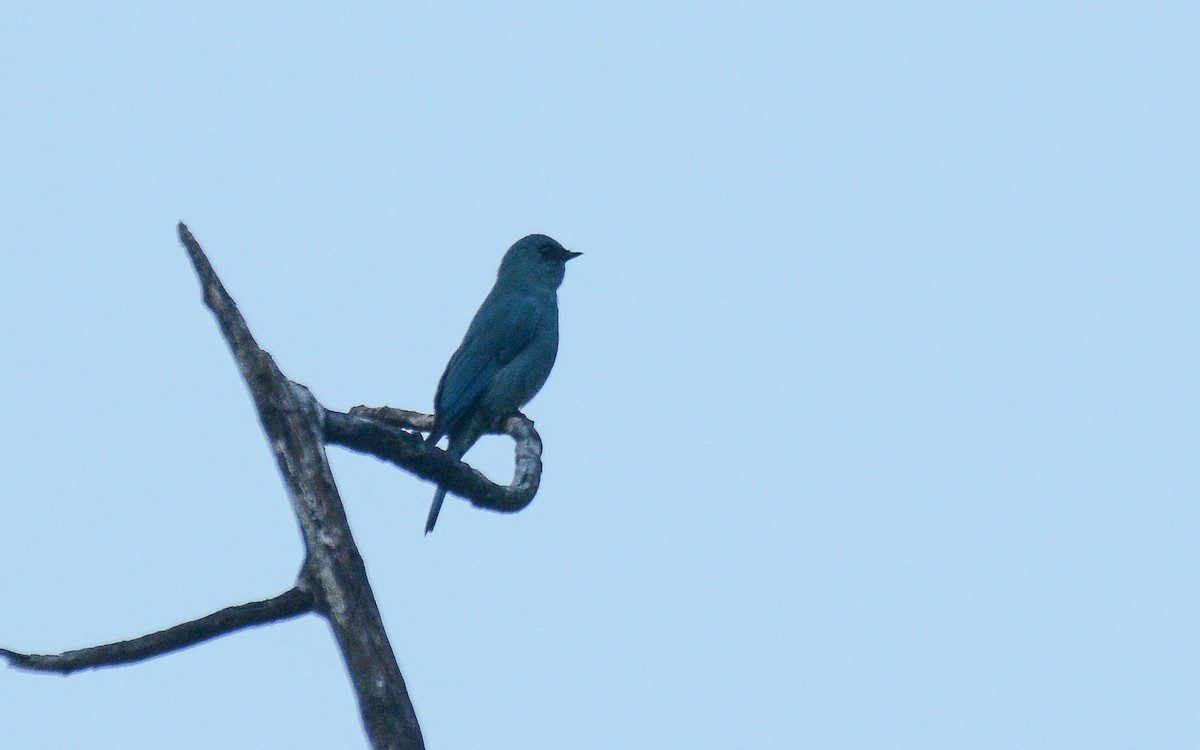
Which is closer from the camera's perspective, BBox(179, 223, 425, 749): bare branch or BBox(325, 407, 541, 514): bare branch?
BBox(179, 223, 425, 749): bare branch

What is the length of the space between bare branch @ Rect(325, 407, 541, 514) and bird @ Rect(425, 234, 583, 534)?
3.03 ft

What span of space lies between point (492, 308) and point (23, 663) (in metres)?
4.98

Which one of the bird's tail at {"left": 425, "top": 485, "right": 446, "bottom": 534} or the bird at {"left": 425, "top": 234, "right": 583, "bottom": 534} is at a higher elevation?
the bird at {"left": 425, "top": 234, "right": 583, "bottom": 534}

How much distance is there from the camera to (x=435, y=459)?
4676 millimetres

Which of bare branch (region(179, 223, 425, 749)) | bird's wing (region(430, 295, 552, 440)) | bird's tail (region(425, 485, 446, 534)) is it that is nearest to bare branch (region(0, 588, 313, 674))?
bare branch (region(179, 223, 425, 749))

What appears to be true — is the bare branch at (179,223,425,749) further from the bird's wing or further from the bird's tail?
the bird's wing

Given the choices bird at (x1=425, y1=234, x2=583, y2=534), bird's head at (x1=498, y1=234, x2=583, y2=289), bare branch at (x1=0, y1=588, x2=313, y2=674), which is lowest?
bare branch at (x1=0, y1=588, x2=313, y2=674)

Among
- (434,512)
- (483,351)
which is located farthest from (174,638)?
(483,351)

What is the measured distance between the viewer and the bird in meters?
7.69

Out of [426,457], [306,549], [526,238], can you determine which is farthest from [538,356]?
[306,549]

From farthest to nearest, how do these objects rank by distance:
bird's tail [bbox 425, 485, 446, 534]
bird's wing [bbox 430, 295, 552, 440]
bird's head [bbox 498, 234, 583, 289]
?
bird's head [bbox 498, 234, 583, 289]
bird's wing [bbox 430, 295, 552, 440]
bird's tail [bbox 425, 485, 446, 534]

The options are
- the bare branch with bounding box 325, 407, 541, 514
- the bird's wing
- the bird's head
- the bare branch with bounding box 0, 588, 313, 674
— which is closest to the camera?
the bare branch with bounding box 0, 588, 313, 674

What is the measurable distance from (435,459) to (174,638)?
1071 millimetres

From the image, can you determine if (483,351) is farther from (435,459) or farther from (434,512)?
(435,459)
